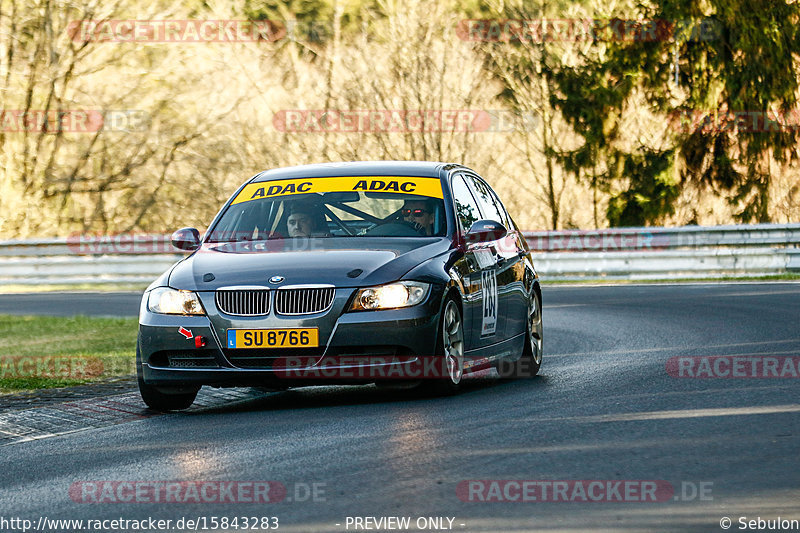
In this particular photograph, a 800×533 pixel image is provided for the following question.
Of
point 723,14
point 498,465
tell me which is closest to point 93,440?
point 498,465

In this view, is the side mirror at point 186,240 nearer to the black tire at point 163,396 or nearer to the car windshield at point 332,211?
the car windshield at point 332,211

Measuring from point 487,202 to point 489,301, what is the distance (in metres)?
1.55

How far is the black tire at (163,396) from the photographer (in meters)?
9.46

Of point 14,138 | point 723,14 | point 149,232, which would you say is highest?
point 723,14

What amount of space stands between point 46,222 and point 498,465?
30654mm

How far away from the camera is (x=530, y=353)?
11156 mm

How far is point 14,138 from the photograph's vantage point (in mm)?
34719

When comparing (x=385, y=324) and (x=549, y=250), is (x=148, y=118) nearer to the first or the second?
(x=549, y=250)

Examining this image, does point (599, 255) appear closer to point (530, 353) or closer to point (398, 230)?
point (530, 353)
